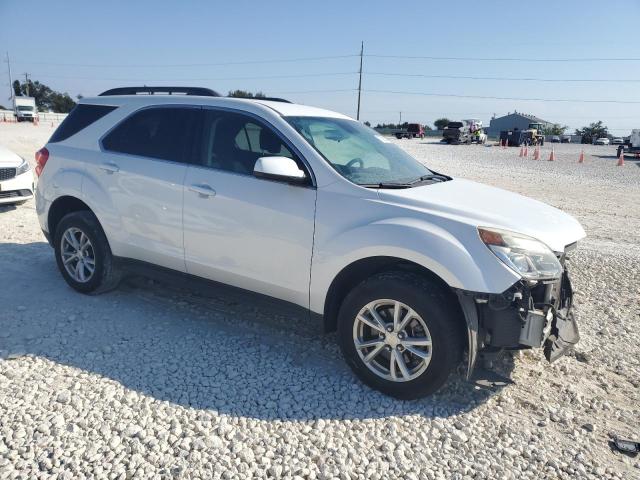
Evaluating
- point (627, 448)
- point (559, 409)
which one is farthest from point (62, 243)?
point (627, 448)

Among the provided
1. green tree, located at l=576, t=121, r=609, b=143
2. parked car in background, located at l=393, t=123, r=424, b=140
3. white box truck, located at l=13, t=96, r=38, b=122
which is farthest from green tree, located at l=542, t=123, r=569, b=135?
white box truck, located at l=13, t=96, r=38, b=122

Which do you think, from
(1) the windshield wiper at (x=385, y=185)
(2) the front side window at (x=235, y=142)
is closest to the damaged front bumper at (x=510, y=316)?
(1) the windshield wiper at (x=385, y=185)

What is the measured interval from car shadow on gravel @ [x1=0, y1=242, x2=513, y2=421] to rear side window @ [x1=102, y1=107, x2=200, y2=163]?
1.16m

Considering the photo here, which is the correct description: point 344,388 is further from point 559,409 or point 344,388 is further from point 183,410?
point 559,409

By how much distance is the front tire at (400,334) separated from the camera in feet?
10.2

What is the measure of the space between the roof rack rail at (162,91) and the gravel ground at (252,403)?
1825mm

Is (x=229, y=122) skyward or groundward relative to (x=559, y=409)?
skyward

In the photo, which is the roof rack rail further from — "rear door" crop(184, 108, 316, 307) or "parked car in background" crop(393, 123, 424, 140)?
"parked car in background" crop(393, 123, 424, 140)

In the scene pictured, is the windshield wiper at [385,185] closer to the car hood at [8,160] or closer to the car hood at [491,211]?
the car hood at [491,211]

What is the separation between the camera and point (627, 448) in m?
2.92

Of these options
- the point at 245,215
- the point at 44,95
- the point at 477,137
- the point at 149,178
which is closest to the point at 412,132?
the point at 477,137

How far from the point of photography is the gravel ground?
8.93ft

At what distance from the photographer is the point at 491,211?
331cm

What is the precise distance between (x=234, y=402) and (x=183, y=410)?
33cm
